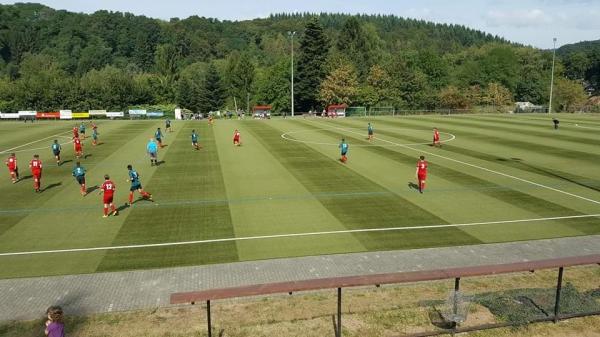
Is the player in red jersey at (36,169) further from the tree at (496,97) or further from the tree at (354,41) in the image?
the tree at (354,41)

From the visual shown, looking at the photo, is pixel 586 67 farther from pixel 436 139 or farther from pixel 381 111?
pixel 436 139

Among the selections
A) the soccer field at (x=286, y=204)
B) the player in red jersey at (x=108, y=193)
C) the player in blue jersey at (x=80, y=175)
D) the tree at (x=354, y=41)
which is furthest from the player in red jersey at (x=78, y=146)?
the tree at (x=354, y=41)

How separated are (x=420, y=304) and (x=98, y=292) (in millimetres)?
8025

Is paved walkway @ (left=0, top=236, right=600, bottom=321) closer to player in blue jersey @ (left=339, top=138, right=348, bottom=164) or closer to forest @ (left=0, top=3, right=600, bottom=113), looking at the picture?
player in blue jersey @ (left=339, top=138, right=348, bottom=164)

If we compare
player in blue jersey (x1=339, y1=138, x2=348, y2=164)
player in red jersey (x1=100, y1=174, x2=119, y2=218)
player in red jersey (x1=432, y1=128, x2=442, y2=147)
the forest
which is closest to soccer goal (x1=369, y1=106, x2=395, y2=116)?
the forest

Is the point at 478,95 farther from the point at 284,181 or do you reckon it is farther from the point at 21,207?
the point at 21,207

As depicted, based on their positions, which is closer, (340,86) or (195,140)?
(195,140)

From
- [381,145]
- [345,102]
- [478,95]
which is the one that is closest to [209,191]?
[381,145]

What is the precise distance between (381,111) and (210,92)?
47.4m

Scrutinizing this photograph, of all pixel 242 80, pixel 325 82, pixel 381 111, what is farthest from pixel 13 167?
pixel 242 80

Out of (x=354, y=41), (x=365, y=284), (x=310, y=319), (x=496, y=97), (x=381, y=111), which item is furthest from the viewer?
(x=354, y=41)

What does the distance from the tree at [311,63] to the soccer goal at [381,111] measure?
12.3 meters

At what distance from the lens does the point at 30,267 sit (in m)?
13.9

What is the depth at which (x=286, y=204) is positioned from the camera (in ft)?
68.8
